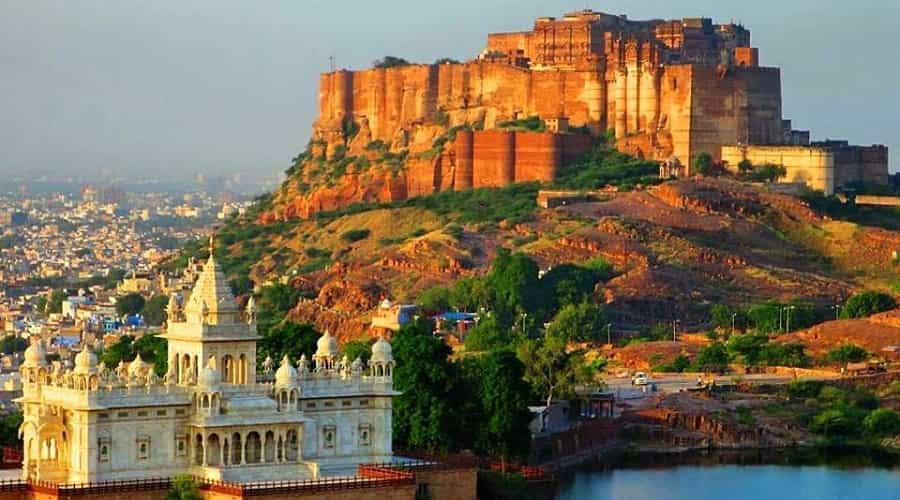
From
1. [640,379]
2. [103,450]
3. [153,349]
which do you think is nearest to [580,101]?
[640,379]

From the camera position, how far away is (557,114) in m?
129

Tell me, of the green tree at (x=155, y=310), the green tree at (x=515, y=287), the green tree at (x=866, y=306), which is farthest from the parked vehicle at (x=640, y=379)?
the green tree at (x=155, y=310)

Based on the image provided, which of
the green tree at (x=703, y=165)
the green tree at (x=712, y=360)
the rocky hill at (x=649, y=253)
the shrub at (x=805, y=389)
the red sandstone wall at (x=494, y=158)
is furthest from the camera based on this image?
the red sandstone wall at (x=494, y=158)

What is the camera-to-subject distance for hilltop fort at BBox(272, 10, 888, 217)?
400ft

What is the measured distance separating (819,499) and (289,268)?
53009mm

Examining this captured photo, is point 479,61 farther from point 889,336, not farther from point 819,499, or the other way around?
point 819,499

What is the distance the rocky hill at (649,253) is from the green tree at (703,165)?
152cm

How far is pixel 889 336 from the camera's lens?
101750 mm

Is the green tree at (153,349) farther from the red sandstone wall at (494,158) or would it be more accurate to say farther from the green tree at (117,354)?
the red sandstone wall at (494,158)

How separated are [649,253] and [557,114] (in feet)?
55.1

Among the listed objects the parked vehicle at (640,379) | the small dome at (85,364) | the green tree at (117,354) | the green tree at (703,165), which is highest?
the green tree at (703,165)

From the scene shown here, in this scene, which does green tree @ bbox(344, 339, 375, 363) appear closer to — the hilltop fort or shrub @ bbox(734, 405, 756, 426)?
shrub @ bbox(734, 405, 756, 426)

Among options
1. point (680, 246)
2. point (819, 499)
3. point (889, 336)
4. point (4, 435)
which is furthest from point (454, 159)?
point (4, 435)

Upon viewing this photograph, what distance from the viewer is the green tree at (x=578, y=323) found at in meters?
104
